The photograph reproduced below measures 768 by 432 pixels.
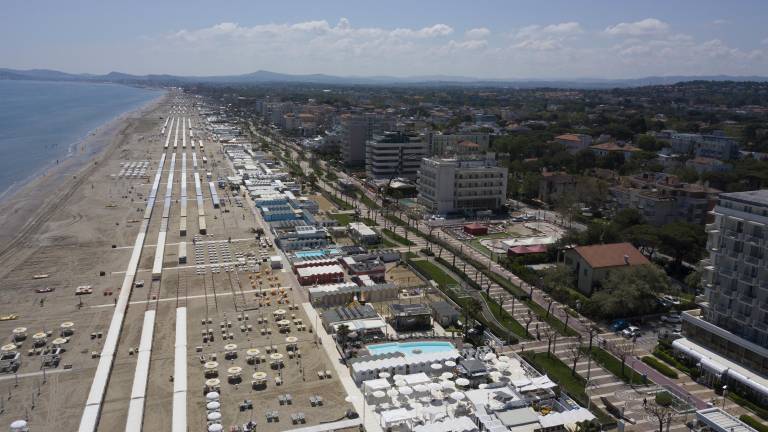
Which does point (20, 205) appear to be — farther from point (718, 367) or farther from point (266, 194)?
point (718, 367)

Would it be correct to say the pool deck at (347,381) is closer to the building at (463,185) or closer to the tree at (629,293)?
the tree at (629,293)

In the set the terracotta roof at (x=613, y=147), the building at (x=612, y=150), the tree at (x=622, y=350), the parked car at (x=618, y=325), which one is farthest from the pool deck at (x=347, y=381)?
the terracotta roof at (x=613, y=147)

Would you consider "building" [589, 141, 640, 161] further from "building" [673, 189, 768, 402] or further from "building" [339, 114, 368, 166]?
"building" [673, 189, 768, 402]

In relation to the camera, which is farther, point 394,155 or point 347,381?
point 394,155

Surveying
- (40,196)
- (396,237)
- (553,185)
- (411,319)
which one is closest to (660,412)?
(411,319)

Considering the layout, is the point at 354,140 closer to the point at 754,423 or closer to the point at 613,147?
the point at 613,147

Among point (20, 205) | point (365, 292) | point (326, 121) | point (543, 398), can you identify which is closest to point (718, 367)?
point (543, 398)

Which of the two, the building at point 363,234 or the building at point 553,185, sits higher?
the building at point 553,185
